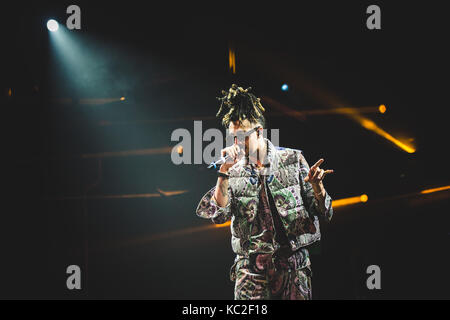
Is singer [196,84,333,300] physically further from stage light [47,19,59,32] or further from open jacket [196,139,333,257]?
stage light [47,19,59,32]

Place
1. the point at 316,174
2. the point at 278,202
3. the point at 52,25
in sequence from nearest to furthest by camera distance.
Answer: the point at 316,174 → the point at 278,202 → the point at 52,25

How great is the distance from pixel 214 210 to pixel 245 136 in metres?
0.47

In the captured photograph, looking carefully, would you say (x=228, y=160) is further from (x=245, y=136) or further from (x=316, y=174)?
(x=316, y=174)

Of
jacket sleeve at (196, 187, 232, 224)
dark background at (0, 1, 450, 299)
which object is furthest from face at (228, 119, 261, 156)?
dark background at (0, 1, 450, 299)

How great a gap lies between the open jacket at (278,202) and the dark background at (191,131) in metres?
0.95

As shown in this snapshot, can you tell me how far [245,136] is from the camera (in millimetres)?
1955

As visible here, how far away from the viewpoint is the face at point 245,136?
195 centimetres

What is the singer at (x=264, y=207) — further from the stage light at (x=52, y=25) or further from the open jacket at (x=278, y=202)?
the stage light at (x=52, y=25)

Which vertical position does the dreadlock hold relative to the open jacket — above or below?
above

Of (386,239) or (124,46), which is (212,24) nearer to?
(124,46)

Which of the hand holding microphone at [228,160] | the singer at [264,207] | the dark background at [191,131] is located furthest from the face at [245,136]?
the dark background at [191,131]

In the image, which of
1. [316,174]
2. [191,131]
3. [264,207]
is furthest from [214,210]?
[191,131]

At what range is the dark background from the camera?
282cm

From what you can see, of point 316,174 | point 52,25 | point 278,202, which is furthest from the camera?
point 52,25
